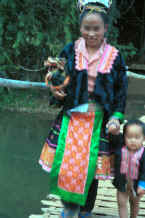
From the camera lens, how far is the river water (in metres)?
3.36

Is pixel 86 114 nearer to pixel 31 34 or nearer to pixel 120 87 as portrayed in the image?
pixel 120 87

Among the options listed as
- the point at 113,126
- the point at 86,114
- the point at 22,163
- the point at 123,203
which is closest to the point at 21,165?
the point at 22,163

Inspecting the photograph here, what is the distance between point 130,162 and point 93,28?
0.76m

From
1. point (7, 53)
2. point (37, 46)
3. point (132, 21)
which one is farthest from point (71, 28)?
point (132, 21)

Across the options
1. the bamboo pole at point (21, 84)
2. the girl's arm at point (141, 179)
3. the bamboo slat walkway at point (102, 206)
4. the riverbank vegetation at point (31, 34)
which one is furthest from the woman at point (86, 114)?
the riverbank vegetation at point (31, 34)

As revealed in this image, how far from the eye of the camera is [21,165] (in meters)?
4.33

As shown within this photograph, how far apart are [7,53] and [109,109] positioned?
505 cm

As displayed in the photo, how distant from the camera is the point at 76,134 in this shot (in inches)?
72.9

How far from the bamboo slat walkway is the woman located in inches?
24.2

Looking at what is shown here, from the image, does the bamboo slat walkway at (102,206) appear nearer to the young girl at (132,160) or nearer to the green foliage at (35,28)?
the young girl at (132,160)

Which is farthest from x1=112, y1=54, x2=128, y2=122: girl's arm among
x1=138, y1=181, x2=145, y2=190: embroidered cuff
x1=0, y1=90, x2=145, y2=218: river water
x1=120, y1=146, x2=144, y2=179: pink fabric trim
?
x1=0, y1=90, x2=145, y2=218: river water

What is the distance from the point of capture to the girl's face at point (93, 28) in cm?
173

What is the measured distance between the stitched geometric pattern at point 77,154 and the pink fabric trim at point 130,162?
206mm

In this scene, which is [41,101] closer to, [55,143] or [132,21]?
[132,21]
